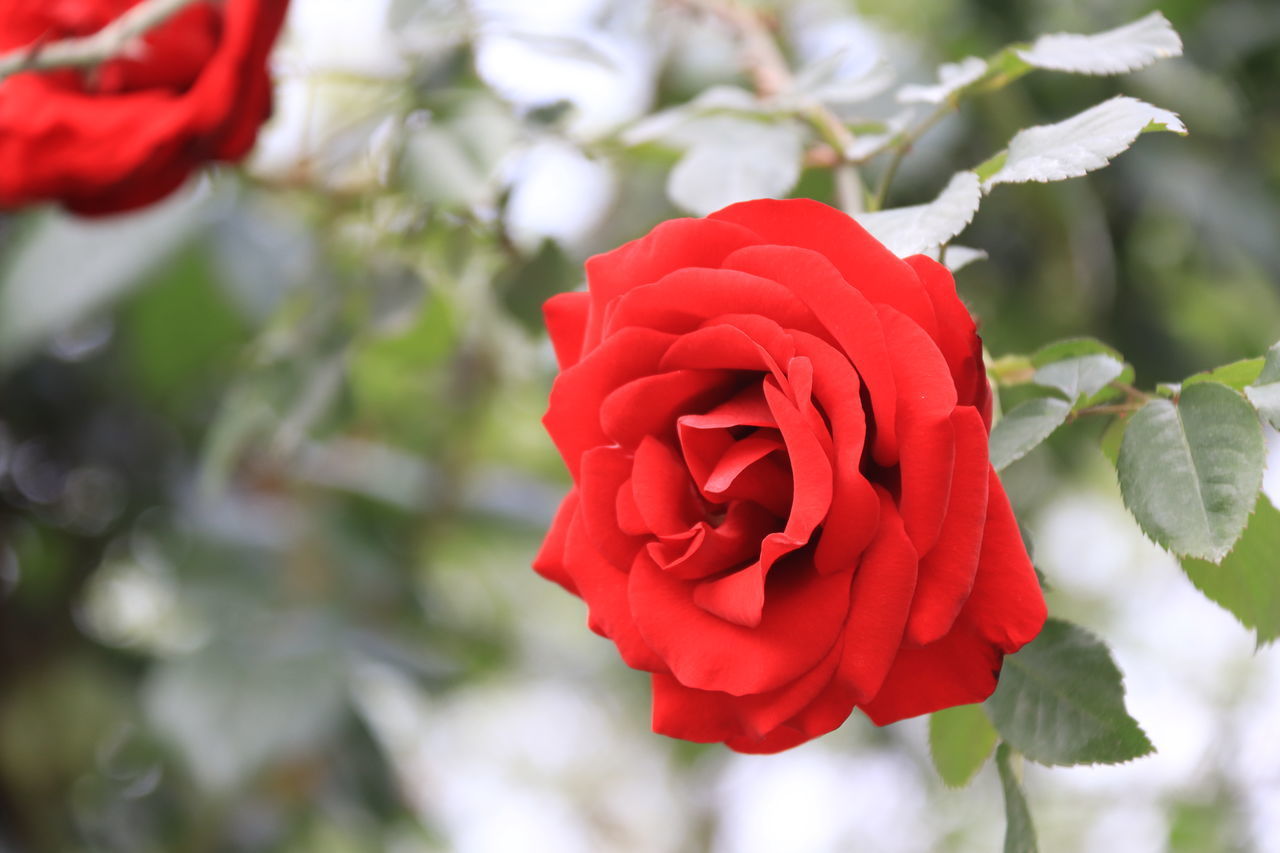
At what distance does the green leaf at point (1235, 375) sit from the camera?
23 cm

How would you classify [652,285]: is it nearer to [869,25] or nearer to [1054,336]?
[1054,336]

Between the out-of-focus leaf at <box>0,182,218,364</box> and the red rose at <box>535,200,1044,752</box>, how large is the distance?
0.41 m

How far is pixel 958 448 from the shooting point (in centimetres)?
20

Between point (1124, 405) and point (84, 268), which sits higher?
point (1124, 405)

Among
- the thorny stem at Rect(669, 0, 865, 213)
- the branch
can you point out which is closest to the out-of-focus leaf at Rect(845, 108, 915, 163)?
the thorny stem at Rect(669, 0, 865, 213)

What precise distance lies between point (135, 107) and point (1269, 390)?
1.13 ft

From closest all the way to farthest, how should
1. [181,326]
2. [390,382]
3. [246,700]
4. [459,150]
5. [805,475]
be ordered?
1. [805,475]
2. [459,150]
3. [246,700]
4. [181,326]
5. [390,382]

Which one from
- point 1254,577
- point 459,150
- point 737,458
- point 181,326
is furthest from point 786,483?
point 181,326

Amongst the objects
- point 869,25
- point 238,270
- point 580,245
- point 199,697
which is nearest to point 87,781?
point 199,697

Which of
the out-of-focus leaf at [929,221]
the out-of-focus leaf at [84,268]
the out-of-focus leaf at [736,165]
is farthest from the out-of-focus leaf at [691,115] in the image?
the out-of-focus leaf at [84,268]

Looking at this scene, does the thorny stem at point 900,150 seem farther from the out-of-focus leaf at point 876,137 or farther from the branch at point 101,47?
the branch at point 101,47

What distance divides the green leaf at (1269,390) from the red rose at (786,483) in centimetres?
5

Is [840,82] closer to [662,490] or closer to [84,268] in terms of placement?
[662,490]

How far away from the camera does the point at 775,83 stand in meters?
0.44
